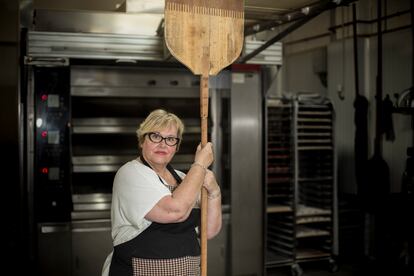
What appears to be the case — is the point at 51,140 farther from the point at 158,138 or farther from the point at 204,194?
the point at 204,194

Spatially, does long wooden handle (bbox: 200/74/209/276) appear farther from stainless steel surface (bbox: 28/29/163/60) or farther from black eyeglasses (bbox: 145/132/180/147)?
stainless steel surface (bbox: 28/29/163/60)

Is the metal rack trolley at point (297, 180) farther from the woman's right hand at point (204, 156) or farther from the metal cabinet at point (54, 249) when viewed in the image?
the woman's right hand at point (204, 156)

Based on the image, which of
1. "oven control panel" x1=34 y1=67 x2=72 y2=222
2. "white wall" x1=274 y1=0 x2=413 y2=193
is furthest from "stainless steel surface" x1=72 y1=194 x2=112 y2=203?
"white wall" x1=274 y1=0 x2=413 y2=193

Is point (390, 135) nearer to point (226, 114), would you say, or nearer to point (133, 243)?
point (226, 114)

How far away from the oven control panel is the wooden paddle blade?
5.77 ft

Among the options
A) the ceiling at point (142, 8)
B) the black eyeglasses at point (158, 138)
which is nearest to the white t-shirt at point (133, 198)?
the black eyeglasses at point (158, 138)

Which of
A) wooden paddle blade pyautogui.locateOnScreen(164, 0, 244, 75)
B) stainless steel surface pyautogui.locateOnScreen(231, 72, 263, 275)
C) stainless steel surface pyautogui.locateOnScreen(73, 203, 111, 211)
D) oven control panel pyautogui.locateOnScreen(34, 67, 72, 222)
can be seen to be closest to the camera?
wooden paddle blade pyautogui.locateOnScreen(164, 0, 244, 75)

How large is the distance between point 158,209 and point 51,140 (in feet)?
5.93

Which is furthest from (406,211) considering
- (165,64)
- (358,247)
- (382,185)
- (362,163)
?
(165,64)

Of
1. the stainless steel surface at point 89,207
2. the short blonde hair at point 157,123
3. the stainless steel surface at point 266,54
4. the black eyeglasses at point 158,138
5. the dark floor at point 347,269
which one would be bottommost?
the dark floor at point 347,269

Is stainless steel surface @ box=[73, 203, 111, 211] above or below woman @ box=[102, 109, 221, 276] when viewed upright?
below

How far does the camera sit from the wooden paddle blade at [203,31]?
170 cm

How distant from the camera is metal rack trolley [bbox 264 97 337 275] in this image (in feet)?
14.4

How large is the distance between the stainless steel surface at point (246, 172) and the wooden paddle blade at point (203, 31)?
5.67 feet
